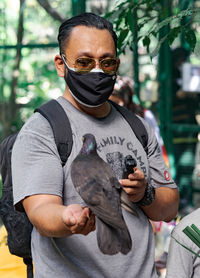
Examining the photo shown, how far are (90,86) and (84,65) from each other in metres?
0.09

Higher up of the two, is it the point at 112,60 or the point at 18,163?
the point at 112,60

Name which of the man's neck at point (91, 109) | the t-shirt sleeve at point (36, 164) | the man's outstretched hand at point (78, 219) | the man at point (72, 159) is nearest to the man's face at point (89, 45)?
the man at point (72, 159)

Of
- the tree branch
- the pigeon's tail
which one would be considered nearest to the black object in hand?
the pigeon's tail

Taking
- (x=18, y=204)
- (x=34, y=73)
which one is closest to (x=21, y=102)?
(x=34, y=73)

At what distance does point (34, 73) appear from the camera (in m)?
6.27

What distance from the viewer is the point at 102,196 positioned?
1.73m

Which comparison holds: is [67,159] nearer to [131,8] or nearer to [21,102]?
[131,8]

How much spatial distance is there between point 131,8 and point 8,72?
11.2 ft

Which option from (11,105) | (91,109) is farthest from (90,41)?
(11,105)

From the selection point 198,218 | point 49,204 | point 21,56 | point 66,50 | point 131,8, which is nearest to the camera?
point 49,204

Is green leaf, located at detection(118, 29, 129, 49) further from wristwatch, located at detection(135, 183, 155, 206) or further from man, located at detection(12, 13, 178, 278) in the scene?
wristwatch, located at detection(135, 183, 155, 206)

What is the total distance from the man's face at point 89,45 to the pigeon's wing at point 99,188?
482 millimetres

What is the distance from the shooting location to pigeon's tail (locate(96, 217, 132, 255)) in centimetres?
165

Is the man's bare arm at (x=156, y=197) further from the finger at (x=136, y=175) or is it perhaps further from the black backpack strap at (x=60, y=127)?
the black backpack strap at (x=60, y=127)
